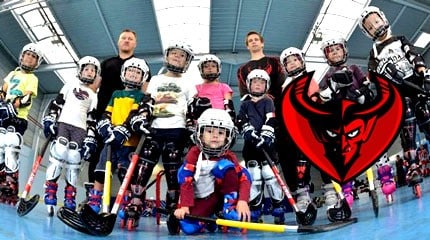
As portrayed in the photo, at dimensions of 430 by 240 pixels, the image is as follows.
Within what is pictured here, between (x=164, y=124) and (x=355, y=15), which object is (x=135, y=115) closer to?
(x=164, y=124)

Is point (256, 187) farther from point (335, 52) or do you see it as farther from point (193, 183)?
point (335, 52)

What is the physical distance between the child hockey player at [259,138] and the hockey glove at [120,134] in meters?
1.06

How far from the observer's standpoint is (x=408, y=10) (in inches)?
569

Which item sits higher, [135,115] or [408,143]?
[135,115]

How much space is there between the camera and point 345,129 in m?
3.27

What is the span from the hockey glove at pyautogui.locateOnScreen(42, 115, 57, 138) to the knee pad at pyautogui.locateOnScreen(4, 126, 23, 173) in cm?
101

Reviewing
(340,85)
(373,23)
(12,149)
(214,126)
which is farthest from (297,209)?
(12,149)

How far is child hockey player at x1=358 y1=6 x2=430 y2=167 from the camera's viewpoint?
4367mm

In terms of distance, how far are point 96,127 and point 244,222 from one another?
2.04 meters

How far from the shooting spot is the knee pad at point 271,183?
440cm

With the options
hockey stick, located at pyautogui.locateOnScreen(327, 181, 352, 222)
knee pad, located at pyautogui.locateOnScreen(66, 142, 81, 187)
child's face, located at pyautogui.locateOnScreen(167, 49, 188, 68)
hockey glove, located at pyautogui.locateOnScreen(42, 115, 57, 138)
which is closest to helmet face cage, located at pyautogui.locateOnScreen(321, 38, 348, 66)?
hockey stick, located at pyautogui.locateOnScreen(327, 181, 352, 222)

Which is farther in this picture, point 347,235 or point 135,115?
point 135,115

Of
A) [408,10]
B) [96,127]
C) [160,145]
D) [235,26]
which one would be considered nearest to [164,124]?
[160,145]

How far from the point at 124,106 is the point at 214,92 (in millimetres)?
953
